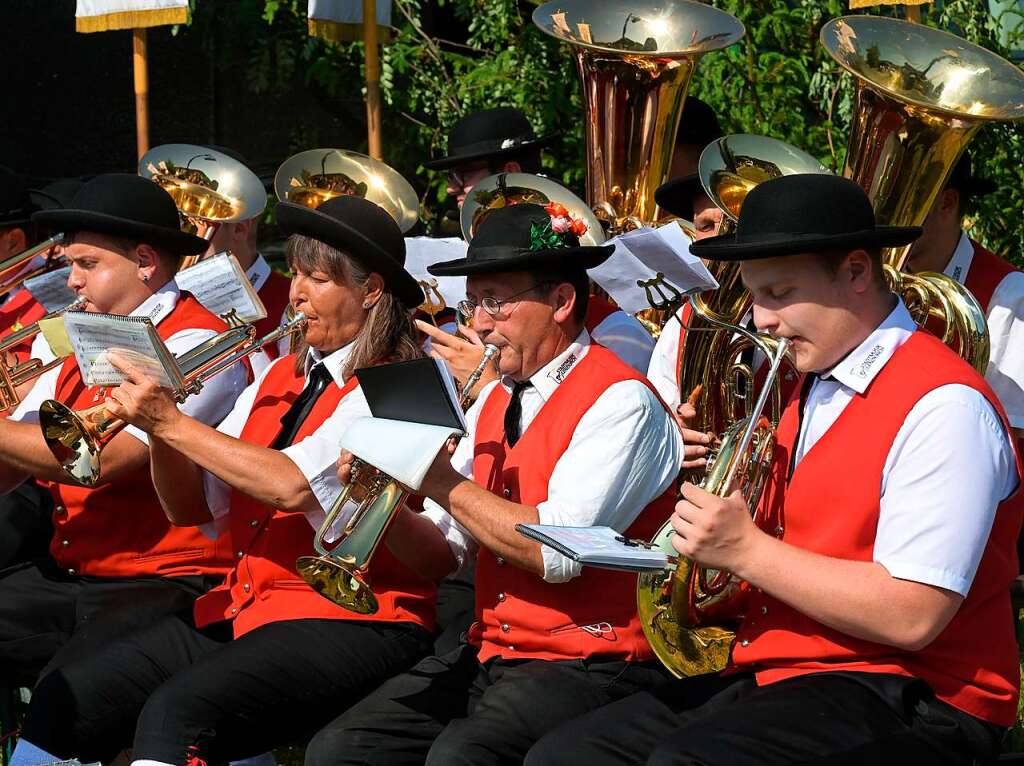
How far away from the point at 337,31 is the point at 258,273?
164 cm

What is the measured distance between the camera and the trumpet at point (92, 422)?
4.03 metres

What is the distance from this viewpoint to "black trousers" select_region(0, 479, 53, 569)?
500 cm

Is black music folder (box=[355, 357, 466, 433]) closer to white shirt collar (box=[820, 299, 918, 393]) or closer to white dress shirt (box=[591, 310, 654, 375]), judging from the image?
white shirt collar (box=[820, 299, 918, 393])

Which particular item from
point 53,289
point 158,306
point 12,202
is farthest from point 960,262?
point 12,202

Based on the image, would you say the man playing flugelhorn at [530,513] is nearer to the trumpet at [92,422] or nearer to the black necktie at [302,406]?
the black necktie at [302,406]

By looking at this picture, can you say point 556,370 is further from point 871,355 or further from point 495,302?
point 871,355

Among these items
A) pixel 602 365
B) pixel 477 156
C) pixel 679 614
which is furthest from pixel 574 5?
pixel 679 614

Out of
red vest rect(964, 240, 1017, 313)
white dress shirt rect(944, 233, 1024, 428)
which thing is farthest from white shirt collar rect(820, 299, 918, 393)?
red vest rect(964, 240, 1017, 313)

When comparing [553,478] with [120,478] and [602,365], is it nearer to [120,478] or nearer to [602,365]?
[602,365]

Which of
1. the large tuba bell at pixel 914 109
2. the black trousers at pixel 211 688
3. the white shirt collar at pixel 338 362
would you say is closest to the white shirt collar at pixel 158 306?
the white shirt collar at pixel 338 362

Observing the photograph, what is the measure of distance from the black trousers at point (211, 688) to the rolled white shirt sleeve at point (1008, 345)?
5.94ft

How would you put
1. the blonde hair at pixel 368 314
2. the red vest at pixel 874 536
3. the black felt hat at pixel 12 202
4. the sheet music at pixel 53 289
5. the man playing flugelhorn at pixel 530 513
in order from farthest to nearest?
the black felt hat at pixel 12 202, the sheet music at pixel 53 289, the blonde hair at pixel 368 314, the man playing flugelhorn at pixel 530 513, the red vest at pixel 874 536

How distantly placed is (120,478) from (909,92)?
97.5 inches

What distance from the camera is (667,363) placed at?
4578 mm
